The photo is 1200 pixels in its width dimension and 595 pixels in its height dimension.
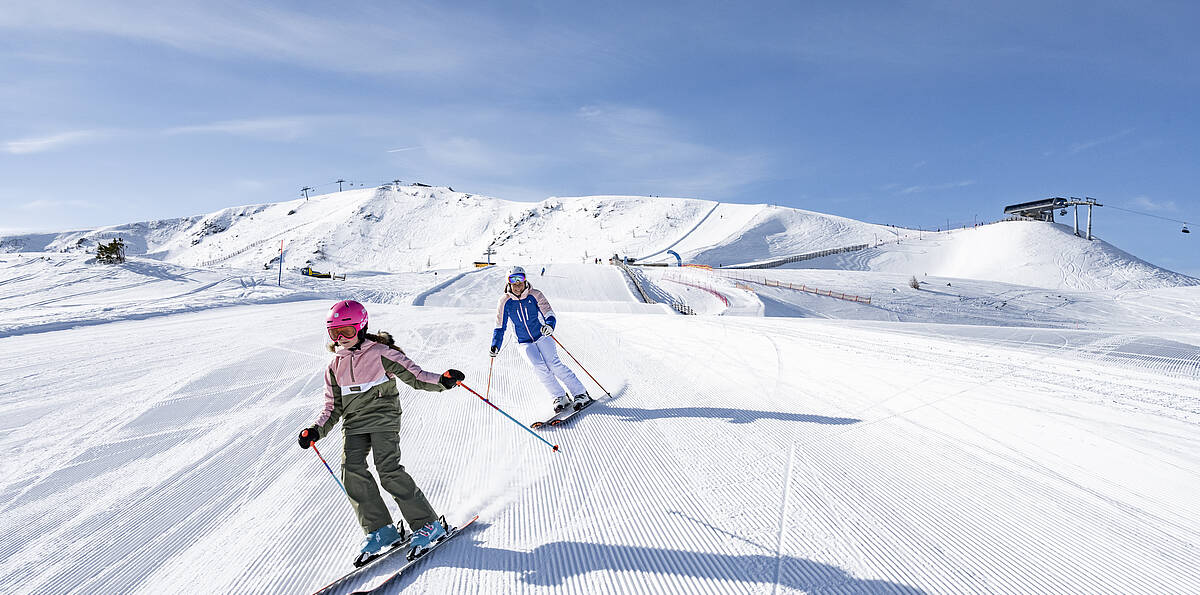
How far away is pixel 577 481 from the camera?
4.52 meters

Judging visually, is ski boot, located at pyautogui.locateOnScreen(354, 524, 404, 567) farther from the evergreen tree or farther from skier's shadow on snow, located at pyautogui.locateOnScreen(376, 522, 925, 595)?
the evergreen tree

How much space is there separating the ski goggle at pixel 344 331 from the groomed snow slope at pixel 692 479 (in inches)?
57.6

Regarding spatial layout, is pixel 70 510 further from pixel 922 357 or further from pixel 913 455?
pixel 922 357

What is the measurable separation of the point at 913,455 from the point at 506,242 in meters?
79.0

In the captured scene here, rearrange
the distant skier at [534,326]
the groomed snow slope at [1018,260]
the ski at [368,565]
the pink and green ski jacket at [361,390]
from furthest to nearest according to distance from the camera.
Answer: the groomed snow slope at [1018,260]
the distant skier at [534,326]
the pink and green ski jacket at [361,390]
the ski at [368,565]

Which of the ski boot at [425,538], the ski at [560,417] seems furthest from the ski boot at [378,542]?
the ski at [560,417]

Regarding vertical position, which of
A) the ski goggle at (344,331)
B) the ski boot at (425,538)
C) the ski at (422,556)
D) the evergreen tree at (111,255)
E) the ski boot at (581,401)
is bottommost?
the ski at (422,556)

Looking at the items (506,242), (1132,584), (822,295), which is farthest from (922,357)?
(506,242)

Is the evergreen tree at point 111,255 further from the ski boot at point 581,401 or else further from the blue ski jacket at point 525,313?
the ski boot at point 581,401

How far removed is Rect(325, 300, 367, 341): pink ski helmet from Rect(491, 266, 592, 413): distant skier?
118 inches

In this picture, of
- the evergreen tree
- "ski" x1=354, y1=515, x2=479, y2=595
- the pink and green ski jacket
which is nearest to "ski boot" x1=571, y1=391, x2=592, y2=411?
"ski" x1=354, y1=515, x2=479, y2=595

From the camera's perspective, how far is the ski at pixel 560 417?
236 inches

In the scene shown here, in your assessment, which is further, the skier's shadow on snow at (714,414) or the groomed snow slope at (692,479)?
the skier's shadow on snow at (714,414)

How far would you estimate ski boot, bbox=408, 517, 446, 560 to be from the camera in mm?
3449
